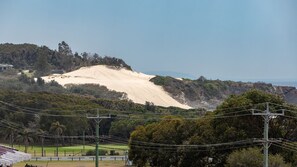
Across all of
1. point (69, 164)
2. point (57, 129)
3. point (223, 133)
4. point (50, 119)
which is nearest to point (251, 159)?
point (223, 133)

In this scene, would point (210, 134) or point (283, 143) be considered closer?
point (283, 143)

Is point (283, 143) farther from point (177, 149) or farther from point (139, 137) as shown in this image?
point (139, 137)

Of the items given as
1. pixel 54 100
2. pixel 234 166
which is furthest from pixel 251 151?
pixel 54 100

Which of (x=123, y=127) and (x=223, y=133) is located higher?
(x=223, y=133)

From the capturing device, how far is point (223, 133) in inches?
1970

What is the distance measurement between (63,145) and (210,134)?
2452 inches

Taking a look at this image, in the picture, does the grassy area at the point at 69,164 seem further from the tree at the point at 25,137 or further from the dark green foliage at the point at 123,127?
the dark green foliage at the point at 123,127

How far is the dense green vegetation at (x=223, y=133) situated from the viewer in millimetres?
48531

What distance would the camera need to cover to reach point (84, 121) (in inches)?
4309

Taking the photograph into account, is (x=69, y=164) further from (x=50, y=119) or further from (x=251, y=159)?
(x=50, y=119)

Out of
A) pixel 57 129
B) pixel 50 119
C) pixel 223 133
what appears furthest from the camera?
pixel 50 119

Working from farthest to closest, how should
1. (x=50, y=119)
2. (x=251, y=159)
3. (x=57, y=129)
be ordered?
(x=50, y=119)
(x=57, y=129)
(x=251, y=159)

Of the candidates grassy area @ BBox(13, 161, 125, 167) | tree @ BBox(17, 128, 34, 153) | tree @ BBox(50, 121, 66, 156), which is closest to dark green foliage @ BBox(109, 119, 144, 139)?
tree @ BBox(50, 121, 66, 156)

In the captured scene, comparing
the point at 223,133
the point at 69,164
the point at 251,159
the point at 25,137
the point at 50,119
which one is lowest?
the point at 69,164
